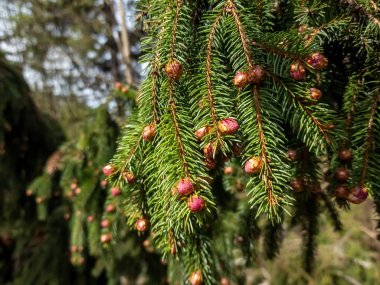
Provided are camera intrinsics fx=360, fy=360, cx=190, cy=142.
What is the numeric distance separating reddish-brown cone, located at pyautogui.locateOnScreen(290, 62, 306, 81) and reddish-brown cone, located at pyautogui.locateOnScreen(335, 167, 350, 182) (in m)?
0.27

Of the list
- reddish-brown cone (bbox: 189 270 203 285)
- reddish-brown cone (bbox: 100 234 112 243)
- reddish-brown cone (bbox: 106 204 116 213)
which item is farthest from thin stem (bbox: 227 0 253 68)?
reddish-brown cone (bbox: 100 234 112 243)

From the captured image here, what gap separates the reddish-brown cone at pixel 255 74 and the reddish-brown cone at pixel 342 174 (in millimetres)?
326

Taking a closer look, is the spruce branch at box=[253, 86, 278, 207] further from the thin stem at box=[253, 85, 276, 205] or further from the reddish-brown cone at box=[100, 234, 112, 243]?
the reddish-brown cone at box=[100, 234, 112, 243]

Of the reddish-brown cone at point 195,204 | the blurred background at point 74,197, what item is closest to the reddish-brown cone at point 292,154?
the reddish-brown cone at point 195,204

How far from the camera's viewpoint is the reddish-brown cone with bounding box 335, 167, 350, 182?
34.0 inches

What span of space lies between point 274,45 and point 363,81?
26 centimetres

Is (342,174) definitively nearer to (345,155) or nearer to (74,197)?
(345,155)

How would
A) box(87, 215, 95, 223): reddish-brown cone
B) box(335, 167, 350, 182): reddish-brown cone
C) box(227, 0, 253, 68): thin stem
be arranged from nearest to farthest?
→ box(227, 0, 253, 68): thin stem → box(335, 167, 350, 182): reddish-brown cone → box(87, 215, 95, 223): reddish-brown cone

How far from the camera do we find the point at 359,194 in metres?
0.77

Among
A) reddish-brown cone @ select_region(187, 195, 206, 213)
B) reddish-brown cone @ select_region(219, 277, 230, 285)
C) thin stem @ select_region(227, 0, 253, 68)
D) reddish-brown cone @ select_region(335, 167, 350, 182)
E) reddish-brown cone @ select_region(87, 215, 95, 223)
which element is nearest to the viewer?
reddish-brown cone @ select_region(187, 195, 206, 213)

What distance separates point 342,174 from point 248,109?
0.31 m

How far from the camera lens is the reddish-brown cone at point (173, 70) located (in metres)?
0.77

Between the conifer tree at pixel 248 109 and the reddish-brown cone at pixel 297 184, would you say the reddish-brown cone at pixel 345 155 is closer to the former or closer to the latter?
the conifer tree at pixel 248 109

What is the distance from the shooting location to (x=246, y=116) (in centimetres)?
76
